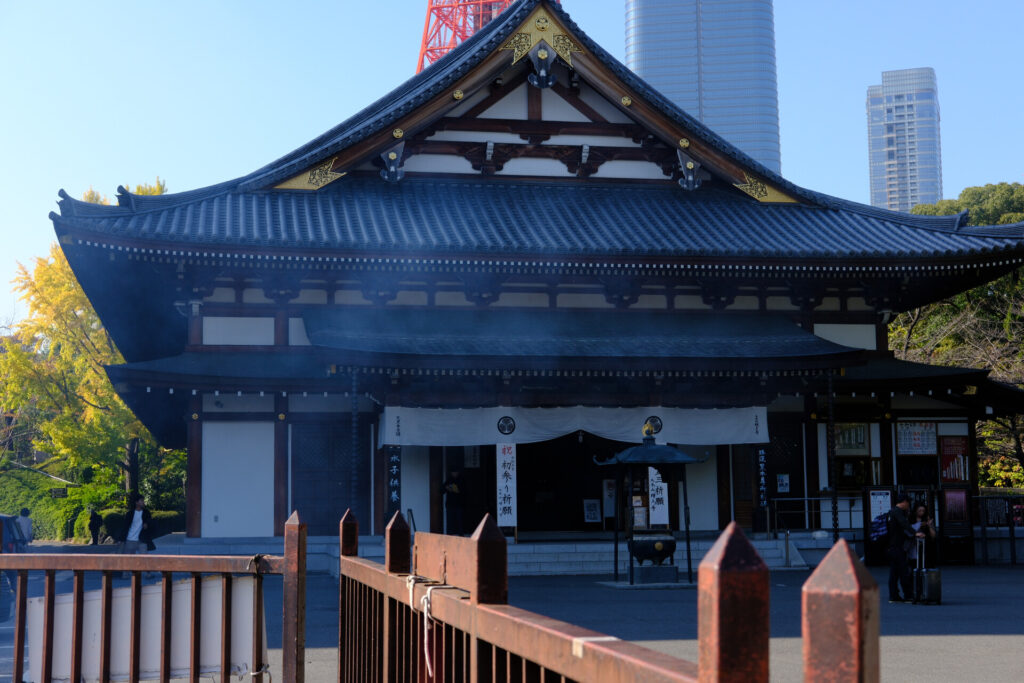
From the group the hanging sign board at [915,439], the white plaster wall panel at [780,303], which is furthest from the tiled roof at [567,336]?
the hanging sign board at [915,439]

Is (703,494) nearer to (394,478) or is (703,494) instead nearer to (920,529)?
(394,478)

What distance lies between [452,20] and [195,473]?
52.2 meters

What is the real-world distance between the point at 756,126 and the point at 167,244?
119341mm

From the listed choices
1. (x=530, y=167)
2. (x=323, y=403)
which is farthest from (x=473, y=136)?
(x=323, y=403)

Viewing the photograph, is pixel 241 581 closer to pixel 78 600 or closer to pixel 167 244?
pixel 78 600

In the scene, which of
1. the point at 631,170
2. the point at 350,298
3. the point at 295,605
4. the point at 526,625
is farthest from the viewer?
the point at 631,170

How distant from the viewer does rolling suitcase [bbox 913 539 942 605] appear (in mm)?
12945

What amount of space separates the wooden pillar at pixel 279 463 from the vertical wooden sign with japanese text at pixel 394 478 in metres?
2.07

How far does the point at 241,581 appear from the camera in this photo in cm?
449

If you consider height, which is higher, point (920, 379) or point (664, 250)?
point (664, 250)

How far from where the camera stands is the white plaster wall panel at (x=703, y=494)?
20641mm

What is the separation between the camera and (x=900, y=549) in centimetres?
1320

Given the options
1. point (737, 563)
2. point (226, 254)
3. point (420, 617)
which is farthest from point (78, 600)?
point (226, 254)

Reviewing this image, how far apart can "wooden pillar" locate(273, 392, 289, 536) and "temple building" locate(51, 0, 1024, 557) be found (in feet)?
0.13
